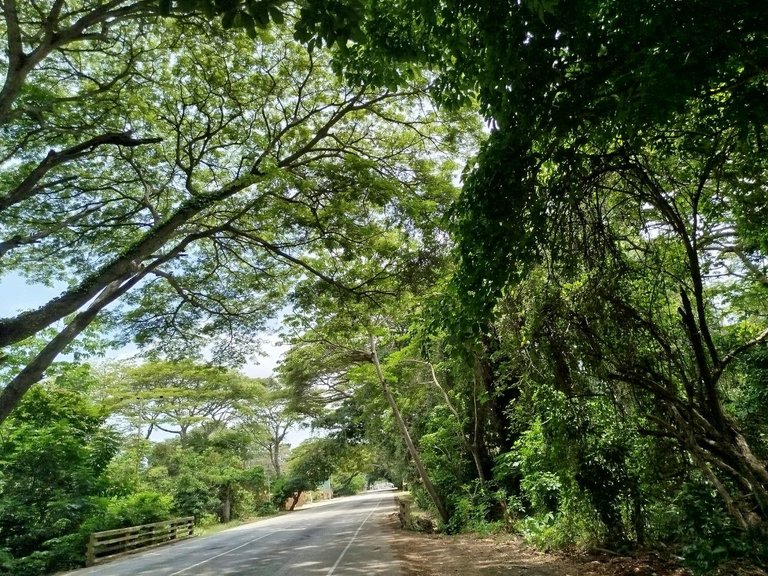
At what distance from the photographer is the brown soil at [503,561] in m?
6.85

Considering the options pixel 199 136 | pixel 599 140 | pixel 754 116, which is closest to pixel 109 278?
pixel 199 136

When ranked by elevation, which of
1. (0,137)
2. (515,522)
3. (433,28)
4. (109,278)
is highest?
(0,137)

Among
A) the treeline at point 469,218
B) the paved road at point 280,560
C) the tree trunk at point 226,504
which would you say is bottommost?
the paved road at point 280,560

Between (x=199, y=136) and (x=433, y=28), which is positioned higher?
(x=199, y=136)

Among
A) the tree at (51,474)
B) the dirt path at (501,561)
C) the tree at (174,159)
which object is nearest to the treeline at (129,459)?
the tree at (51,474)

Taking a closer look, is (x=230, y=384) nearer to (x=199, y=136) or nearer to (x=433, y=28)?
(x=199, y=136)

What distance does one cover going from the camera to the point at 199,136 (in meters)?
12.0

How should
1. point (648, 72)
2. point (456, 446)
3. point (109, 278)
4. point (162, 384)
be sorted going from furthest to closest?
point (162, 384)
point (456, 446)
point (109, 278)
point (648, 72)

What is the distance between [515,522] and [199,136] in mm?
13243

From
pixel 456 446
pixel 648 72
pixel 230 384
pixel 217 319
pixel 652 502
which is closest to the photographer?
pixel 648 72

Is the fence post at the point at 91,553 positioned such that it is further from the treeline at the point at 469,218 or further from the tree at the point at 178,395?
the tree at the point at 178,395

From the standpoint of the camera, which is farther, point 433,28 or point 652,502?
point 652,502

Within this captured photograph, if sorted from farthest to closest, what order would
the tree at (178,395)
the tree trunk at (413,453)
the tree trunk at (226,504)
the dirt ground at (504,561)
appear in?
the tree trunk at (226,504) → the tree at (178,395) → the tree trunk at (413,453) → the dirt ground at (504,561)

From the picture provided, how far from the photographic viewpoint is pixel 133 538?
17.5 m
